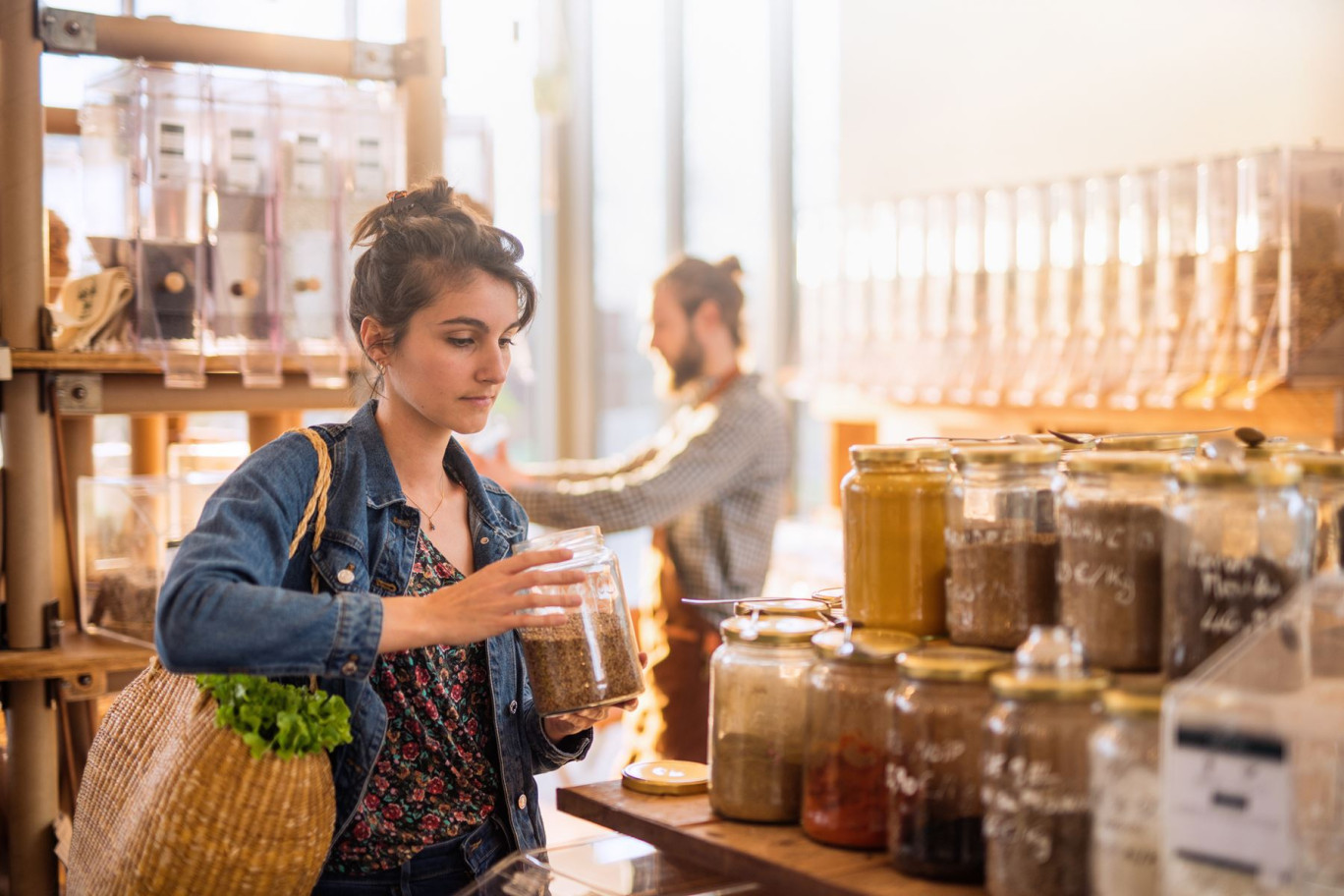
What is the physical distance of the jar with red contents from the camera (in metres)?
1.25

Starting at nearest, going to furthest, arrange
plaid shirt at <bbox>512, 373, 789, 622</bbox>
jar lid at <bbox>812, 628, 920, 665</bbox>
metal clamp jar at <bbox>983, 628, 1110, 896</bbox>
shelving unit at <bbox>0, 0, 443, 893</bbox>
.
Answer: metal clamp jar at <bbox>983, 628, 1110, 896</bbox> → jar lid at <bbox>812, 628, 920, 665</bbox> → shelving unit at <bbox>0, 0, 443, 893</bbox> → plaid shirt at <bbox>512, 373, 789, 622</bbox>

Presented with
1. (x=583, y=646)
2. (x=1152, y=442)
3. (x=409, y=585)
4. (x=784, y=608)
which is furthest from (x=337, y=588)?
(x=1152, y=442)

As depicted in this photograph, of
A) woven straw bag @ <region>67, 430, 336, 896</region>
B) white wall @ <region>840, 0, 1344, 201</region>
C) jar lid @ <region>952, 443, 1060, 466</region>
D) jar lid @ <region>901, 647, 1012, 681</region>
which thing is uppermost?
white wall @ <region>840, 0, 1344, 201</region>

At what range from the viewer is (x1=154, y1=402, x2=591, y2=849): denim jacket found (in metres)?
1.52

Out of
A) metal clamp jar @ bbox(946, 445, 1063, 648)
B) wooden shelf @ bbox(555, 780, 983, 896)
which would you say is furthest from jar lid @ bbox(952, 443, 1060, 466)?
wooden shelf @ bbox(555, 780, 983, 896)

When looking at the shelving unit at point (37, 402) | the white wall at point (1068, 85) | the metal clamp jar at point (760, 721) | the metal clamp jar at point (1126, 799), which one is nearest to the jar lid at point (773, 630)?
the metal clamp jar at point (760, 721)

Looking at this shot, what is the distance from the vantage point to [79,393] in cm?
256

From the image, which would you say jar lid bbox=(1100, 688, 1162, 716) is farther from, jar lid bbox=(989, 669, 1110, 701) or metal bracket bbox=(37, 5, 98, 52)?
metal bracket bbox=(37, 5, 98, 52)

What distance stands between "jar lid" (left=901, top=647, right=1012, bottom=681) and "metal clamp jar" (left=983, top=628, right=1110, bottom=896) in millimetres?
64

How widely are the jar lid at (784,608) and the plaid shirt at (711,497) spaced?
5.67 feet

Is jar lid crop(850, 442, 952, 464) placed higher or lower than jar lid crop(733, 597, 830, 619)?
higher

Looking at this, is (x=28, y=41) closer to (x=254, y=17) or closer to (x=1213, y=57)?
(x=254, y=17)

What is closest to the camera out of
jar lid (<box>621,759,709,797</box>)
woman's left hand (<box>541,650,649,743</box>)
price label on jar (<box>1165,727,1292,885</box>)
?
price label on jar (<box>1165,727,1292,885</box>)

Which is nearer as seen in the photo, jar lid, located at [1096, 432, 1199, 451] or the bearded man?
jar lid, located at [1096, 432, 1199, 451]
